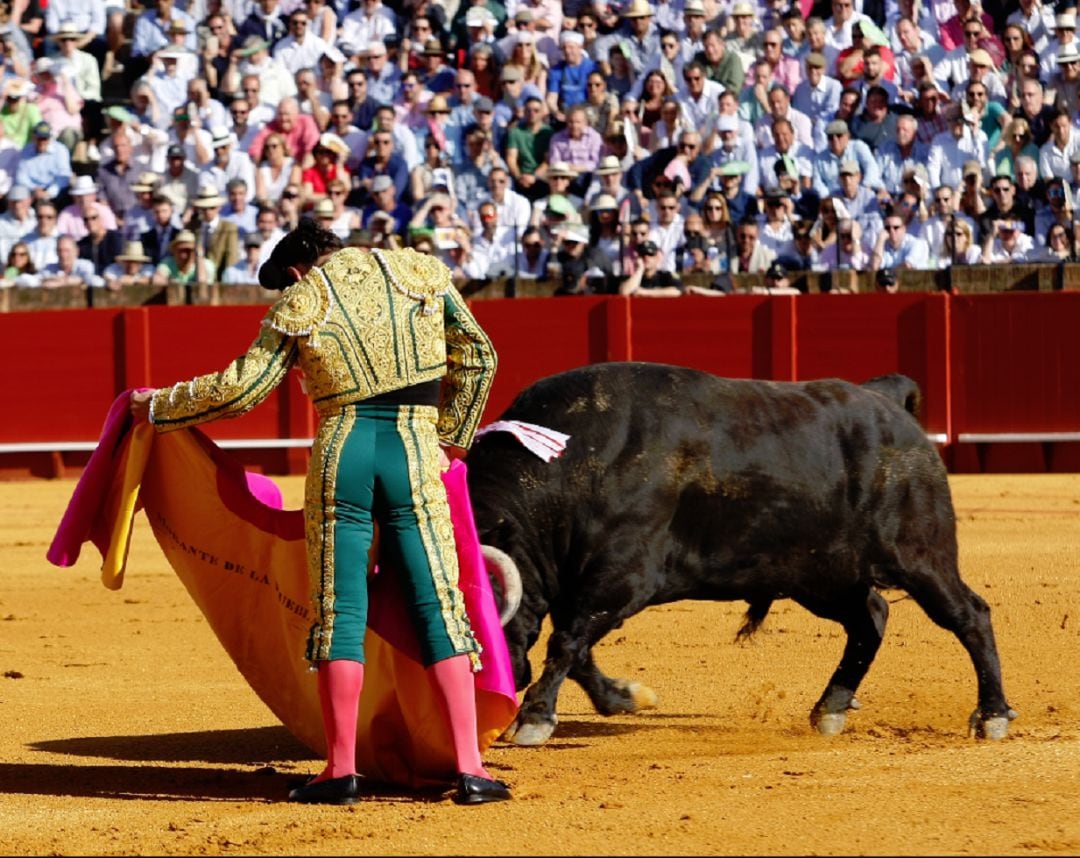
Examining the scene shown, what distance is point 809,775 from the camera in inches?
188

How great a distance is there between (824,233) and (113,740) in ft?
23.8

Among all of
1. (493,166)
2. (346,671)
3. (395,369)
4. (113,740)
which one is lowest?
(113,740)

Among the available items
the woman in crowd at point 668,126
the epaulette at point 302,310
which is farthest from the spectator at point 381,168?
the epaulette at point 302,310

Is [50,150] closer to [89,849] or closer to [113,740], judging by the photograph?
[113,740]

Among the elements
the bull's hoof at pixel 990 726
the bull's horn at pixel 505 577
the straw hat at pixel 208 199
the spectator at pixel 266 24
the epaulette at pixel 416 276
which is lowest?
the bull's hoof at pixel 990 726

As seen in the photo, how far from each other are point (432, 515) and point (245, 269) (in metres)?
8.51

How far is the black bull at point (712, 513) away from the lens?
211 inches

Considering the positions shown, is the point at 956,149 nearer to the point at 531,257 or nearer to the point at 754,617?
the point at 531,257

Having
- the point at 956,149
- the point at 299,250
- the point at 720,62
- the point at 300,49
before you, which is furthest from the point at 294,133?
the point at 299,250

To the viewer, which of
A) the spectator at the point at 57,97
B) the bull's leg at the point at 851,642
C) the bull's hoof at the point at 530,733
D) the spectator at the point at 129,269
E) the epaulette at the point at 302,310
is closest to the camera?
the epaulette at the point at 302,310

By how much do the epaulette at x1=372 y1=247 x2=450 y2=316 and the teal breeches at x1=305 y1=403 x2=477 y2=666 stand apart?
0.23 meters

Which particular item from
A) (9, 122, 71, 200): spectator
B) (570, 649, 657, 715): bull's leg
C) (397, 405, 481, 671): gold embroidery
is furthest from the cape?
(9, 122, 71, 200): spectator

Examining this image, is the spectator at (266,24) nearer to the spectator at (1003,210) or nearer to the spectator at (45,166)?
the spectator at (45,166)

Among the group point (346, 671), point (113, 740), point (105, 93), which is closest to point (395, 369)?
point (346, 671)
